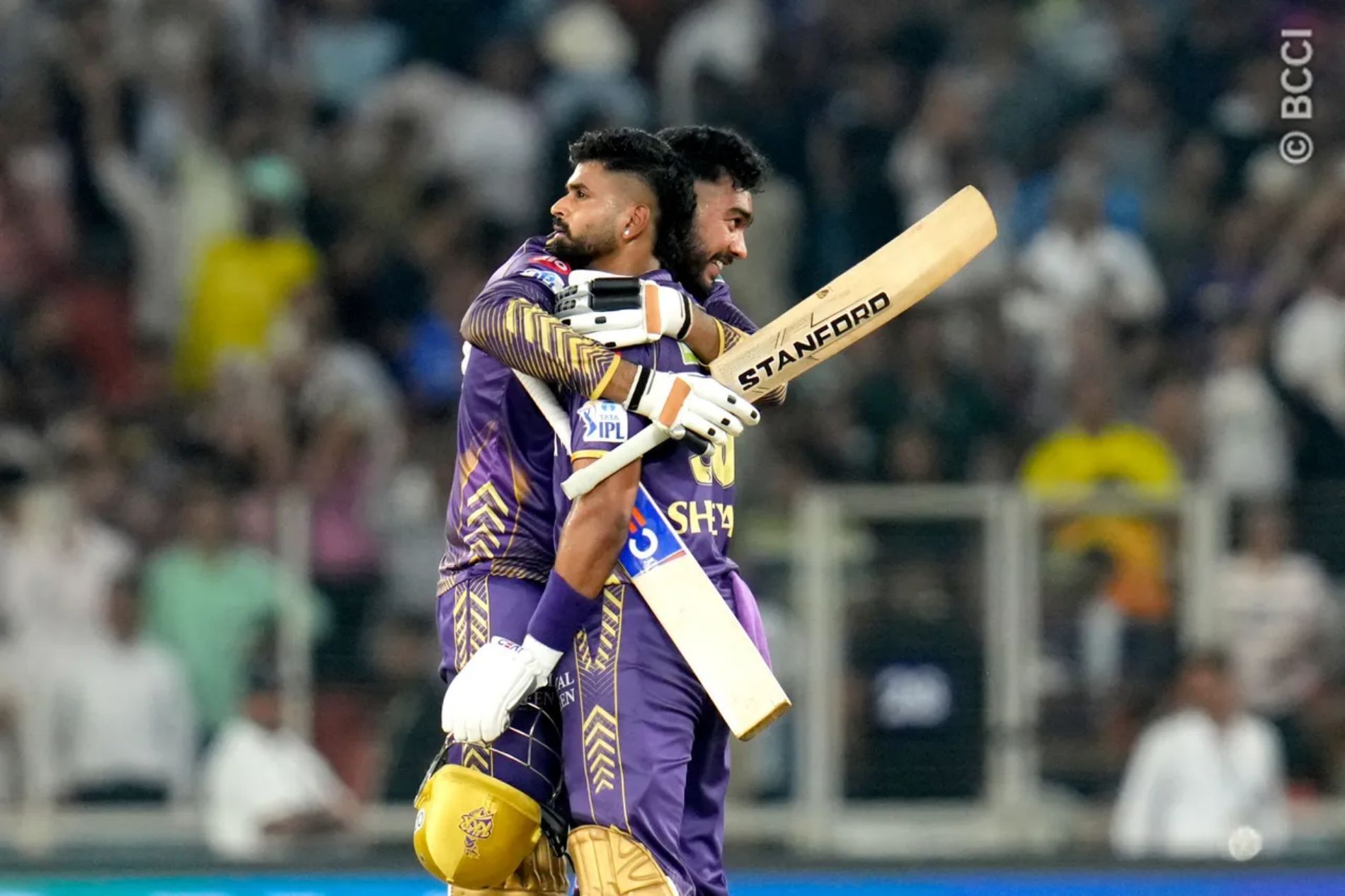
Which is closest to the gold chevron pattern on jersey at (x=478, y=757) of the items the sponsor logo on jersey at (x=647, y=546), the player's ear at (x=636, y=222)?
the sponsor logo on jersey at (x=647, y=546)

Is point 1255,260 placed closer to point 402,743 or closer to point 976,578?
point 976,578

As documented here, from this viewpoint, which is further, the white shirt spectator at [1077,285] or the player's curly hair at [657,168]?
the white shirt spectator at [1077,285]

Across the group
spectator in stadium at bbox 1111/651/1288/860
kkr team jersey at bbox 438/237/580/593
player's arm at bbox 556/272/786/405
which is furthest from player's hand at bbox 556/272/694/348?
spectator in stadium at bbox 1111/651/1288/860

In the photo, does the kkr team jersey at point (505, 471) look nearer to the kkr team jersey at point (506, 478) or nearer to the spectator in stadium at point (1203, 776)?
the kkr team jersey at point (506, 478)

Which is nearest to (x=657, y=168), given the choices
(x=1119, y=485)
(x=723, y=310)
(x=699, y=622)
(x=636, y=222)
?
(x=636, y=222)

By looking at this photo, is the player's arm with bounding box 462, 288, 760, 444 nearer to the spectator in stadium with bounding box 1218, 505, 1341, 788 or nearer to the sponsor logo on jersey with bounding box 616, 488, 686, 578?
the sponsor logo on jersey with bounding box 616, 488, 686, 578

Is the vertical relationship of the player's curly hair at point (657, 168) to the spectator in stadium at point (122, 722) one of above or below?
above

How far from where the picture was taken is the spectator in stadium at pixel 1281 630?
855cm

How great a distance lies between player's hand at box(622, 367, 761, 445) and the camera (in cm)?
470

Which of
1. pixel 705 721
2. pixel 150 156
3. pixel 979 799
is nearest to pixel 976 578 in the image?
pixel 979 799

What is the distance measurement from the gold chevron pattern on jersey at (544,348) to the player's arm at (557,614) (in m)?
0.18

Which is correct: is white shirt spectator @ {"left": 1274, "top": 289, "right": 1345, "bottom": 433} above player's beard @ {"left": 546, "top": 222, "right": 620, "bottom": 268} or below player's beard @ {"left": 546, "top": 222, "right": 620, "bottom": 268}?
above

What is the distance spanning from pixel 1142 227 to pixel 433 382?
11.1ft

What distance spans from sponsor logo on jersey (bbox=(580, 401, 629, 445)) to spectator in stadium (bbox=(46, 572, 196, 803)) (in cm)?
431
